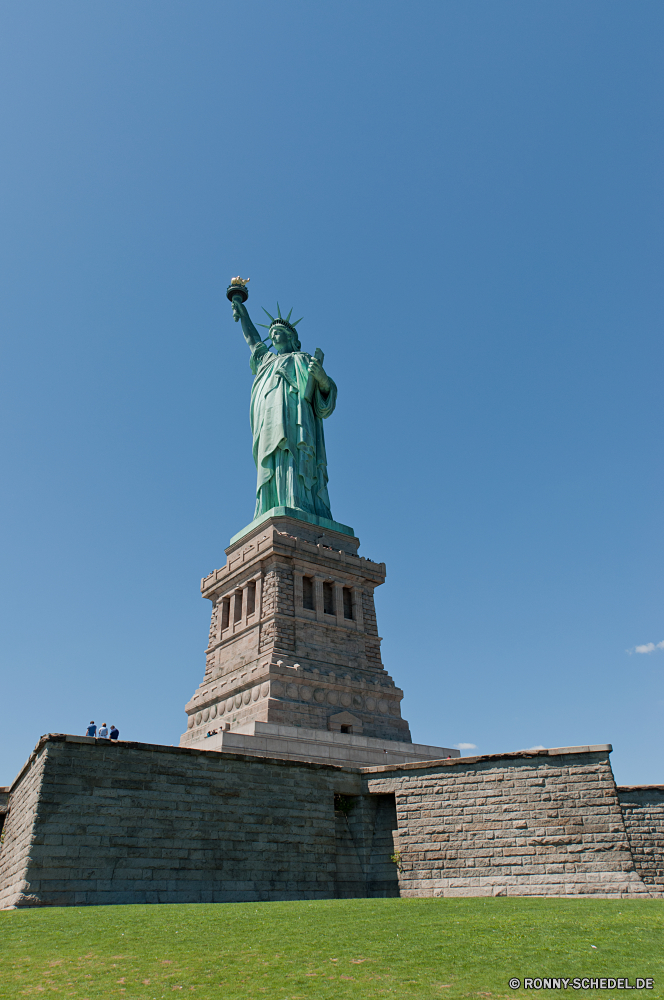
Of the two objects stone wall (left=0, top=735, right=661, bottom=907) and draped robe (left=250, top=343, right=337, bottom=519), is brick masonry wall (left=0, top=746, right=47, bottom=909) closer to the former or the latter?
stone wall (left=0, top=735, right=661, bottom=907)

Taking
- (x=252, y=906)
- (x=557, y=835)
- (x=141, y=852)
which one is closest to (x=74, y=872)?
(x=141, y=852)

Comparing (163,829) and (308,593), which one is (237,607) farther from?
(163,829)

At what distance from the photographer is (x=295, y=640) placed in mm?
24328

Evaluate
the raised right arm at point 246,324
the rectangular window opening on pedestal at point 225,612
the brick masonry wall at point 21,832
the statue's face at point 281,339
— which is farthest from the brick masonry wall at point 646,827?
the raised right arm at point 246,324

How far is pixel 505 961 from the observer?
6141mm

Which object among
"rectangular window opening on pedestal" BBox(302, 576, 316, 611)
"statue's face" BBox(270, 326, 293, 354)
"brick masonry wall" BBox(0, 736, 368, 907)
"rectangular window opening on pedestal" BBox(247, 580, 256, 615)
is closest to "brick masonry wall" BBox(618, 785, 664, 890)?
"brick masonry wall" BBox(0, 736, 368, 907)

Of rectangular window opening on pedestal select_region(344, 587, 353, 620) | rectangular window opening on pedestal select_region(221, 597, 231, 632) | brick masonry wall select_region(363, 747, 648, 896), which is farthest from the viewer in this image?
rectangular window opening on pedestal select_region(221, 597, 231, 632)

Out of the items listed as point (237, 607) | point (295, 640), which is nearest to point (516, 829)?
point (295, 640)

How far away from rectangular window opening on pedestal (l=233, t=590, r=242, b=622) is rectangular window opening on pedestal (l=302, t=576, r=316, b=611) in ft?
8.90

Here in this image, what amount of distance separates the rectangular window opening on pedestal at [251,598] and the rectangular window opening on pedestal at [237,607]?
0.69m

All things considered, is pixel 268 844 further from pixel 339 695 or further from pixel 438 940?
pixel 339 695

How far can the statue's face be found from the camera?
1347 inches

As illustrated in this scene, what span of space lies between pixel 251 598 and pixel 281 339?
14.3m

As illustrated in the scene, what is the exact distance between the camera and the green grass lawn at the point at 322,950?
A: 542cm
